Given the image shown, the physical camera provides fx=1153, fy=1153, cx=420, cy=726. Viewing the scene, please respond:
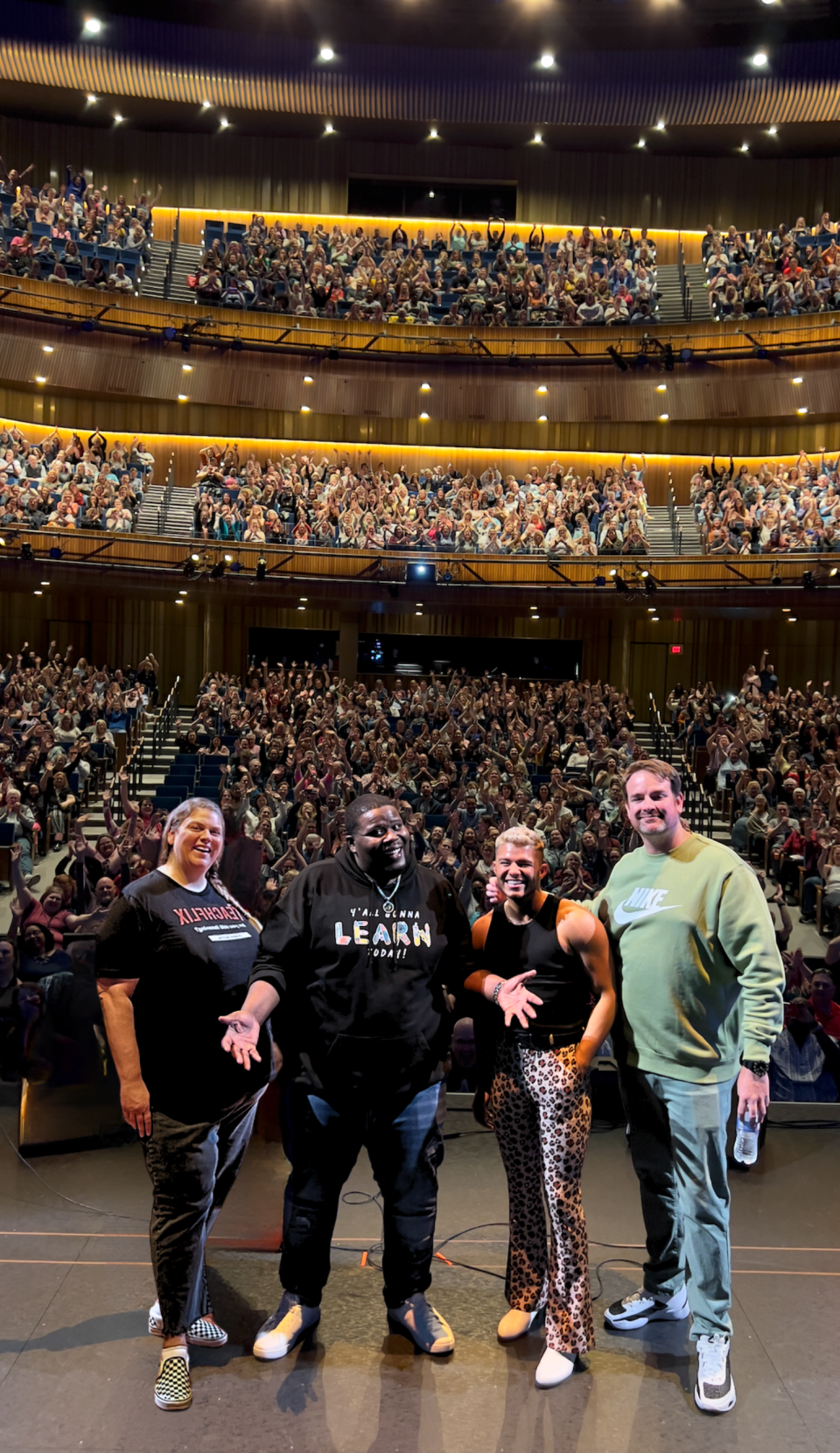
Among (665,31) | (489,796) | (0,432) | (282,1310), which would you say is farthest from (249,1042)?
(665,31)

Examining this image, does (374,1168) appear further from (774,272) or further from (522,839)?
(774,272)

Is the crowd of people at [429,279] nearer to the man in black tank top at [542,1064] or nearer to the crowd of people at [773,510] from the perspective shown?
the crowd of people at [773,510]

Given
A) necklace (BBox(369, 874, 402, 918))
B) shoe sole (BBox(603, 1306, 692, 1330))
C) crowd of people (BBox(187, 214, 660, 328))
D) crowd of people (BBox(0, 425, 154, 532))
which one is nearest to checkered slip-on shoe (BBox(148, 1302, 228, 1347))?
shoe sole (BBox(603, 1306, 692, 1330))

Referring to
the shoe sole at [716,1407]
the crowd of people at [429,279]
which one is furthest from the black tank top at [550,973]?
the crowd of people at [429,279]

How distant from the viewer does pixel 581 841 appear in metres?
9.66

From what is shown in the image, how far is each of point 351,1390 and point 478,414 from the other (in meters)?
18.0

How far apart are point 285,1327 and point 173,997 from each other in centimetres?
107

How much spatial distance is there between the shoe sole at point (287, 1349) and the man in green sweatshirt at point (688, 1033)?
0.95 metres

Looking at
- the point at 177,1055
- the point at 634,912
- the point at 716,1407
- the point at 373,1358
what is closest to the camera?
the point at 716,1407

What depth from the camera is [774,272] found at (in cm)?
1908

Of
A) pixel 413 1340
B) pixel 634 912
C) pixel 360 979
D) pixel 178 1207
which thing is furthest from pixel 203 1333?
pixel 634 912

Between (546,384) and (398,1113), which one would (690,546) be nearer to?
(546,384)

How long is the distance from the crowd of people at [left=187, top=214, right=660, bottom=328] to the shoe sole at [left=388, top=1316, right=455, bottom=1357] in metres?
17.8

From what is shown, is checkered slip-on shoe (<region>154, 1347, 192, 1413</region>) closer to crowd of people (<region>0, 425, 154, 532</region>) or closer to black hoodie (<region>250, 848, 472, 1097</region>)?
black hoodie (<region>250, 848, 472, 1097</region>)
